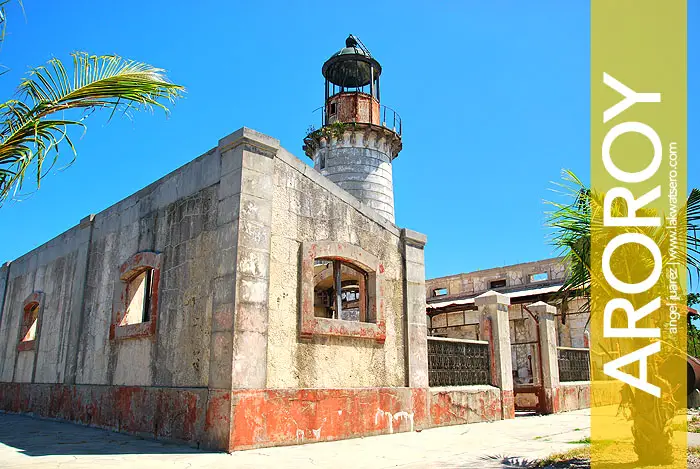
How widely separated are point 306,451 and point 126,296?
471cm

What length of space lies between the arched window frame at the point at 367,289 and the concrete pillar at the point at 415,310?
2.48 ft

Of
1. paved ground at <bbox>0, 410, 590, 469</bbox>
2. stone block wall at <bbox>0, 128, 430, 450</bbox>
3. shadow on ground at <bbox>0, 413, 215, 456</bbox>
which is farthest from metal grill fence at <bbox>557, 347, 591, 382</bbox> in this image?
shadow on ground at <bbox>0, 413, 215, 456</bbox>

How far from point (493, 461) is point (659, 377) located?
206 centimetres

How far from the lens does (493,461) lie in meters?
6.34

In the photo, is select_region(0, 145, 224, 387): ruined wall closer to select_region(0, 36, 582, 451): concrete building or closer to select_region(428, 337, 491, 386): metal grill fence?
select_region(0, 36, 582, 451): concrete building

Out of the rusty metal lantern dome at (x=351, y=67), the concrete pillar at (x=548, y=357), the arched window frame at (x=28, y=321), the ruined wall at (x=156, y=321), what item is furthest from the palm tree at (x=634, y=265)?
the rusty metal lantern dome at (x=351, y=67)

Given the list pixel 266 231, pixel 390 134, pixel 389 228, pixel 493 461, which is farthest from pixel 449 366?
pixel 390 134

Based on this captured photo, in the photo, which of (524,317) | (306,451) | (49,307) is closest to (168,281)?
(306,451)

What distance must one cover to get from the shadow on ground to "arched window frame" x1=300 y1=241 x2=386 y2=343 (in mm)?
2328

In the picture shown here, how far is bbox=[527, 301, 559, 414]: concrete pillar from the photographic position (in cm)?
1341

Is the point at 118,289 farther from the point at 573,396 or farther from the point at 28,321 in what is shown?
the point at 573,396

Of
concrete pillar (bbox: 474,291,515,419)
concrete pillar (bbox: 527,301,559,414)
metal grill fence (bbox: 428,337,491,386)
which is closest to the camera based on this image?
metal grill fence (bbox: 428,337,491,386)

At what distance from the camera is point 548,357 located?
13555mm

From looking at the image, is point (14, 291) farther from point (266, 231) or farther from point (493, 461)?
point (493, 461)
